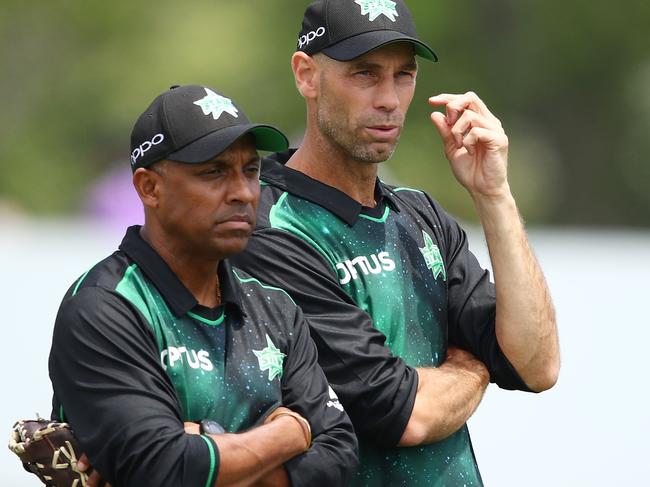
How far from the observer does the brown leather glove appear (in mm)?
3938

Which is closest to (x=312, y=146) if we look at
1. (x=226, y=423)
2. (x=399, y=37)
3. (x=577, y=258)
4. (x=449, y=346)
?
(x=399, y=37)

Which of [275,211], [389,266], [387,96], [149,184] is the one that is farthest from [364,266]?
[149,184]

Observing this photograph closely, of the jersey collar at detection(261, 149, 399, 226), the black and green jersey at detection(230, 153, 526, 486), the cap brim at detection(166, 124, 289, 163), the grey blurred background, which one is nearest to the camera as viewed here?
the cap brim at detection(166, 124, 289, 163)

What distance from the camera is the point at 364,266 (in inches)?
188

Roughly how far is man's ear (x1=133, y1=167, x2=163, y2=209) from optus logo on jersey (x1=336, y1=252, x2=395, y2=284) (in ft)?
2.58

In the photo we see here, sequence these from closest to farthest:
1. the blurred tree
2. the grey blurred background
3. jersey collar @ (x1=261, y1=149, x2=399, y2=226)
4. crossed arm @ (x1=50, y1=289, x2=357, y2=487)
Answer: crossed arm @ (x1=50, y1=289, x2=357, y2=487) → jersey collar @ (x1=261, y1=149, x2=399, y2=226) → the grey blurred background → the blurred tree

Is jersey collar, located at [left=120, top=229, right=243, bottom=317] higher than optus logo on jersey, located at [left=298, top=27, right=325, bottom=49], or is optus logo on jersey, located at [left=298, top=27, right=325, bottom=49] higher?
optus logo on jersey, located at [left=298, top=27, right=325, bottom=49]

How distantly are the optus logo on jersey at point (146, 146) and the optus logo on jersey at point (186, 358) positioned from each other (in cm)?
58

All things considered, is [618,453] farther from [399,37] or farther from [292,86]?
[292,86]

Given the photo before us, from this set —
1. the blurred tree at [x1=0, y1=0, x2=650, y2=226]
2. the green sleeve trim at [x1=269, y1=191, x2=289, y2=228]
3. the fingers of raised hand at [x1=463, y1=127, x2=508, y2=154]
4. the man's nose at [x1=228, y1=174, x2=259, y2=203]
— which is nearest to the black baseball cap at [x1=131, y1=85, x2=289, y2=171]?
the man's nose at [x1=228, y1=174, x2=259, y2=203]

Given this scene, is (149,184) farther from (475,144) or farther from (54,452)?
(475,144)

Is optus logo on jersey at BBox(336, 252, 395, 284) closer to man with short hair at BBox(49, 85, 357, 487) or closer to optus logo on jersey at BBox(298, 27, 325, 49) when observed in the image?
man with short hair at BBox(49, 85, 357, 487)

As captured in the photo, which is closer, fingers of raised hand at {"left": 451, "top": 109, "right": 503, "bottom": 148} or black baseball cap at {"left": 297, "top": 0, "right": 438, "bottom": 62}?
black baseball cap at {"left": 297, "top": 0, "right": 438, "bottom": 62}

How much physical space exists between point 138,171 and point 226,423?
77cm
